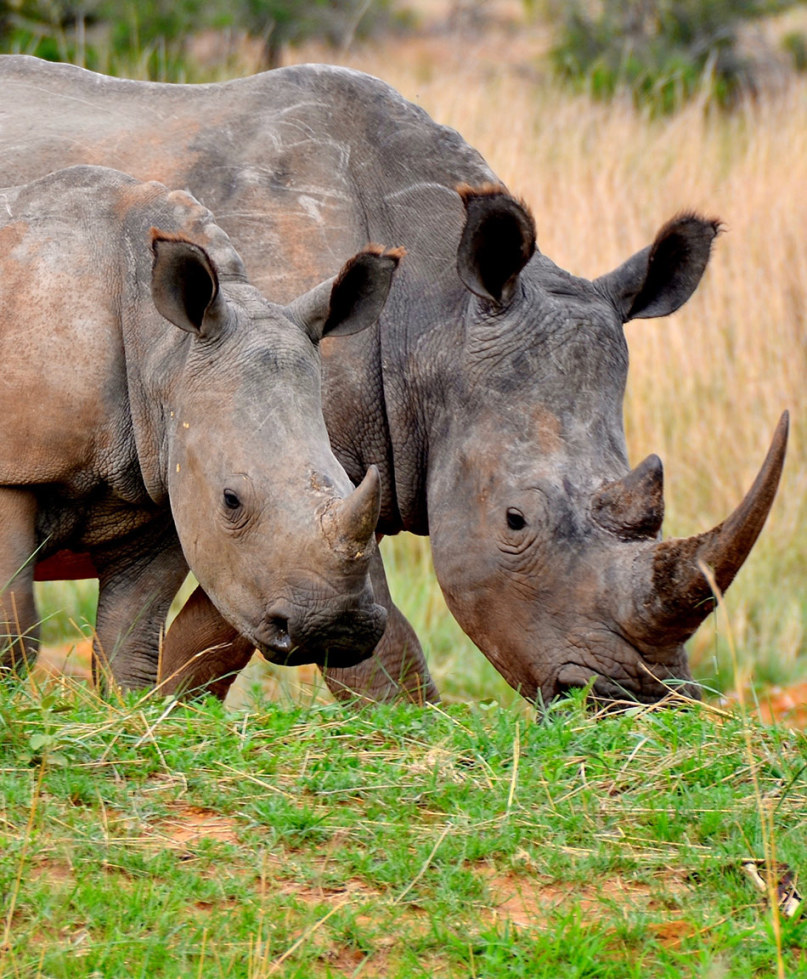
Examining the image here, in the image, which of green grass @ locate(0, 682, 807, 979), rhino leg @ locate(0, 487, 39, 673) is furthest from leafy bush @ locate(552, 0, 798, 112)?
green grass @ locate(0, 682, 807, 979)

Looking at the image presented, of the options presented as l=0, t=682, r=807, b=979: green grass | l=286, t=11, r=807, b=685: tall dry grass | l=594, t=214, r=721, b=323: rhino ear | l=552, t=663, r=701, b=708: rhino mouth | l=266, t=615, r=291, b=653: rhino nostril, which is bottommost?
l=286, t=11, r=807, b=685: tall dry grass

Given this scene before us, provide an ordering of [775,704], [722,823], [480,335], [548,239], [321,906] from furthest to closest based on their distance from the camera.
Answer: [548,239], [775,704], [480,335], [722,823], [321,906]

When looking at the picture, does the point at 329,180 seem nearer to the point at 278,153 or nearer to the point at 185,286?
the point at 278,153

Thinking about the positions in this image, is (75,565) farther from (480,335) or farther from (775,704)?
(775,704)

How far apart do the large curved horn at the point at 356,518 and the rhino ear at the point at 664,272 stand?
1936 mm

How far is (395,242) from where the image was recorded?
636cm

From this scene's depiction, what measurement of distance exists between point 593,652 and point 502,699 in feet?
11.3

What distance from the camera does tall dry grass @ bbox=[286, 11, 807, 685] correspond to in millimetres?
10477

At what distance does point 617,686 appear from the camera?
219 inches

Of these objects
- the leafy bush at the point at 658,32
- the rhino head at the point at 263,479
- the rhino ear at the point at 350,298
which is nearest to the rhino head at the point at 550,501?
the rhino ear at the point at 350,298

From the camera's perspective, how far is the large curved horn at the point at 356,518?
4.77 metres

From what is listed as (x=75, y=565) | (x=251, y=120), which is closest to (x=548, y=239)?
(x=251, y=120)

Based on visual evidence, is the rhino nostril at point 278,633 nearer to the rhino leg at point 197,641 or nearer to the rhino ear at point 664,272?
the rhino leg at point 197,641

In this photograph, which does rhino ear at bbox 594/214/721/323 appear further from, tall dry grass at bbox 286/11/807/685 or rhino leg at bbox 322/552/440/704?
tall dry grass at bbox 286/11/807/685
